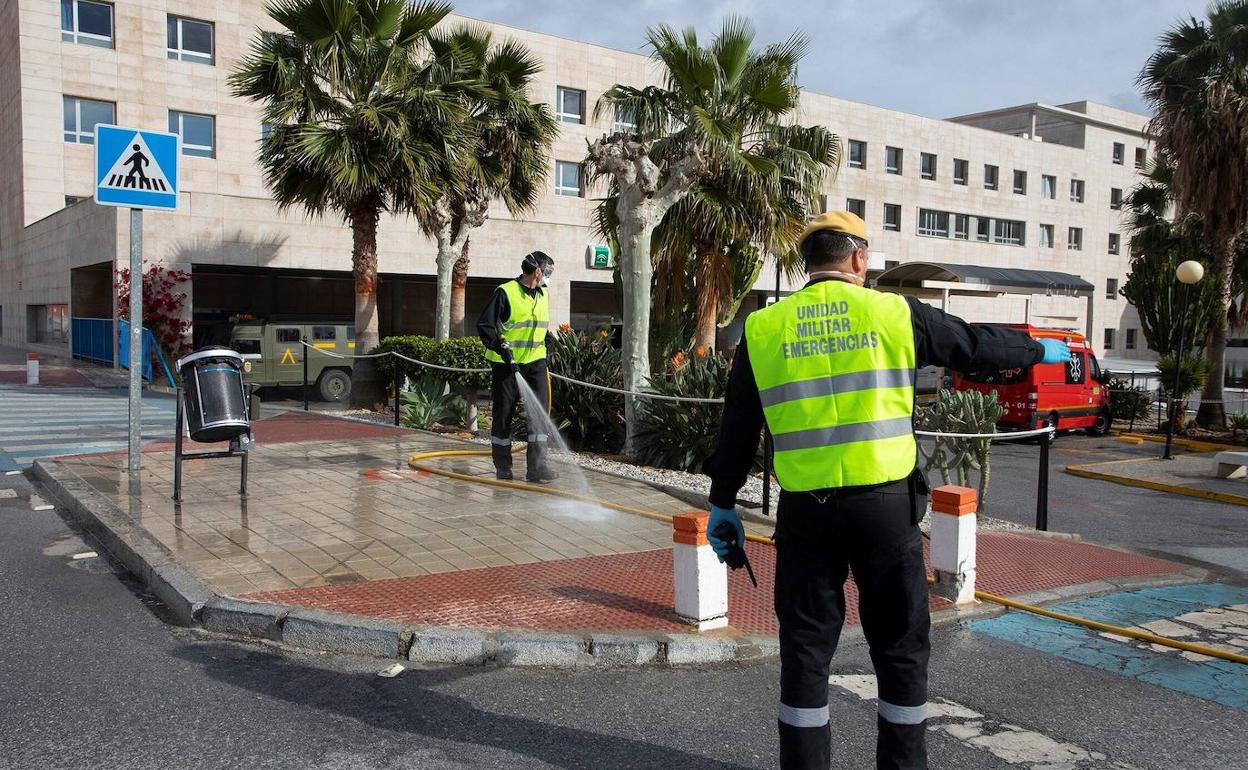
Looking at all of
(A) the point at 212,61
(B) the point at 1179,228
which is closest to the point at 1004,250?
(B) the point at 1179,228

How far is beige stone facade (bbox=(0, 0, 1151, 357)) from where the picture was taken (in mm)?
23547

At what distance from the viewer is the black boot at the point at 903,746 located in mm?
3064

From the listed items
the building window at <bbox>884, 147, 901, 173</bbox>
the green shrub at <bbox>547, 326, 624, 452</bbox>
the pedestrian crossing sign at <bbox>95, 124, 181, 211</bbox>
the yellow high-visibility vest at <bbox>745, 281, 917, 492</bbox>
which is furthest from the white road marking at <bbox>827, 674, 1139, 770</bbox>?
the building window at <bbox>884, 147, 901, 173</bbox>

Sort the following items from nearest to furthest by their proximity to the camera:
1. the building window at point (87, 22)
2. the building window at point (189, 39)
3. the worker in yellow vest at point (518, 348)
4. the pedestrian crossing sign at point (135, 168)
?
the pedestrian crossing sign at point (135, 168) → the worker in yellow vest at point (518, 348) → the building window at point (87, 22) → the building window at point (189, 39)

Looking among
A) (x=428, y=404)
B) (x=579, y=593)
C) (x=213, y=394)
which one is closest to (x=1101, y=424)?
(x=428, y=404)

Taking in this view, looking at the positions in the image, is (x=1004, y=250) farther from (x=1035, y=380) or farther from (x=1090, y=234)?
(x=1035, y=380)

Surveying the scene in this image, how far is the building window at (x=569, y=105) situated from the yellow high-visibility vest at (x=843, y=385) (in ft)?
115

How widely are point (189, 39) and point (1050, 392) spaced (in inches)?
1047

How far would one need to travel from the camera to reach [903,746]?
3.07 metres

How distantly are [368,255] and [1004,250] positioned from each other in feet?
134

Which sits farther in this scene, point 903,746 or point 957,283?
point 957,283

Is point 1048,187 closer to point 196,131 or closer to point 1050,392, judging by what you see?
point 1050,392

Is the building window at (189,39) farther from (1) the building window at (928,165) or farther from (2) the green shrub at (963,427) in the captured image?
(1) the building window at (928,165)

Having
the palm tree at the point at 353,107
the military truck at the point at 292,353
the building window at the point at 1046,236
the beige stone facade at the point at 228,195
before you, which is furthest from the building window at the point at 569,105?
the building window at the point at 1046,236
